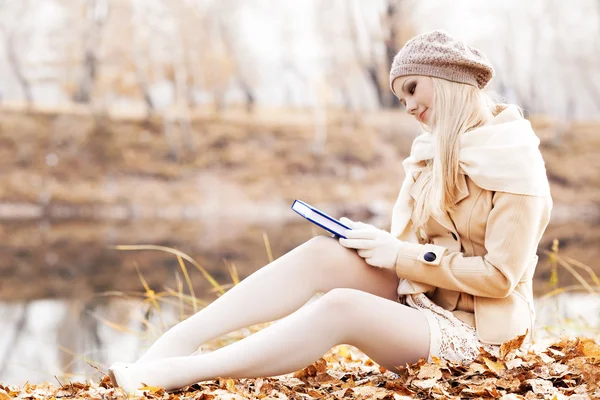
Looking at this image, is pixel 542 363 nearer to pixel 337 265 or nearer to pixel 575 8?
pixel 337 265

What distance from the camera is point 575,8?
61.8ft

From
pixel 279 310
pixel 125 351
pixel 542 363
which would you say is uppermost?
pixel 279 310

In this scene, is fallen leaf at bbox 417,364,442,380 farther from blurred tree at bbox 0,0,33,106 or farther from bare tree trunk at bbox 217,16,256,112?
blurred tree at bbox 0,0,33,106

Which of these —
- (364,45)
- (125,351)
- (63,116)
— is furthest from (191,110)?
(125,351)

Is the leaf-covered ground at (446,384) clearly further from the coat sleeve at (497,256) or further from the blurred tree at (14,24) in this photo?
Result: the blurred tree at (14,24)

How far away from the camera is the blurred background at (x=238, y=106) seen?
14969 millimetres

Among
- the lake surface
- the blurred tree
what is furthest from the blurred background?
the lake surface

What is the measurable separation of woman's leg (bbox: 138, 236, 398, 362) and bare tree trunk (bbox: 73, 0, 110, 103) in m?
16.4

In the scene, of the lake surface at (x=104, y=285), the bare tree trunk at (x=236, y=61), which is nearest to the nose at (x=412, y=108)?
the lake surface at (x=104, y=285)

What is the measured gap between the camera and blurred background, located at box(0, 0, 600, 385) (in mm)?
14969

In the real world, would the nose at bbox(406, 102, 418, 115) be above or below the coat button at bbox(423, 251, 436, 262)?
above

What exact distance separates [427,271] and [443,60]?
1.62ft

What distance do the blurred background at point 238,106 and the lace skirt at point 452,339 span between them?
31.6 ft

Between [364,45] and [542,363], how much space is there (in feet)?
56.5
